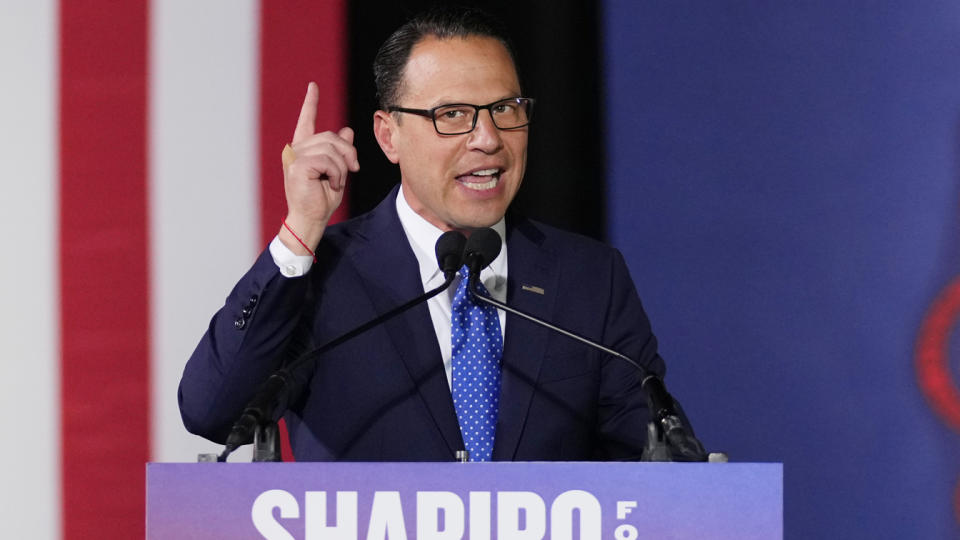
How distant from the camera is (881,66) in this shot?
2420mm

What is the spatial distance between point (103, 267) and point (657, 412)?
4.85ft

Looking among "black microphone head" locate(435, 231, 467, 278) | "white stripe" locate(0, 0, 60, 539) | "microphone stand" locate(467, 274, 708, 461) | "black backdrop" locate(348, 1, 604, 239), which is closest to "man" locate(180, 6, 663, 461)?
"black microphone head" locate(435, 231, 467, 278)

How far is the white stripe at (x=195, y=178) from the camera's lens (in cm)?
238

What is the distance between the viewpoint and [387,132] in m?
1.88

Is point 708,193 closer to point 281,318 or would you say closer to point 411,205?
point 411,205

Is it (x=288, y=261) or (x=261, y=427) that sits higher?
(x=288, y=261)

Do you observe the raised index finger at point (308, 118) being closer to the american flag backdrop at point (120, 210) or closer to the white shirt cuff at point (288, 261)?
the white shirt cuff at point (288, 261)

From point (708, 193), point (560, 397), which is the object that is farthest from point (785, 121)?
point (560, 397)

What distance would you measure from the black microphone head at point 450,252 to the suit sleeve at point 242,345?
0.25 metres

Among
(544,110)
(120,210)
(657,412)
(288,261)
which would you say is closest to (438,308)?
(288,261)

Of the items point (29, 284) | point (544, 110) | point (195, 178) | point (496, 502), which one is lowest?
point (496, 502)

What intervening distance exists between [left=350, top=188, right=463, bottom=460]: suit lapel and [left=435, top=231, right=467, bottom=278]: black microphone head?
0.32 meters

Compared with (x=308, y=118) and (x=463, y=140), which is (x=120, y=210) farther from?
(x=463, y=140)

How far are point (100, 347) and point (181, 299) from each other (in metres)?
0.19
